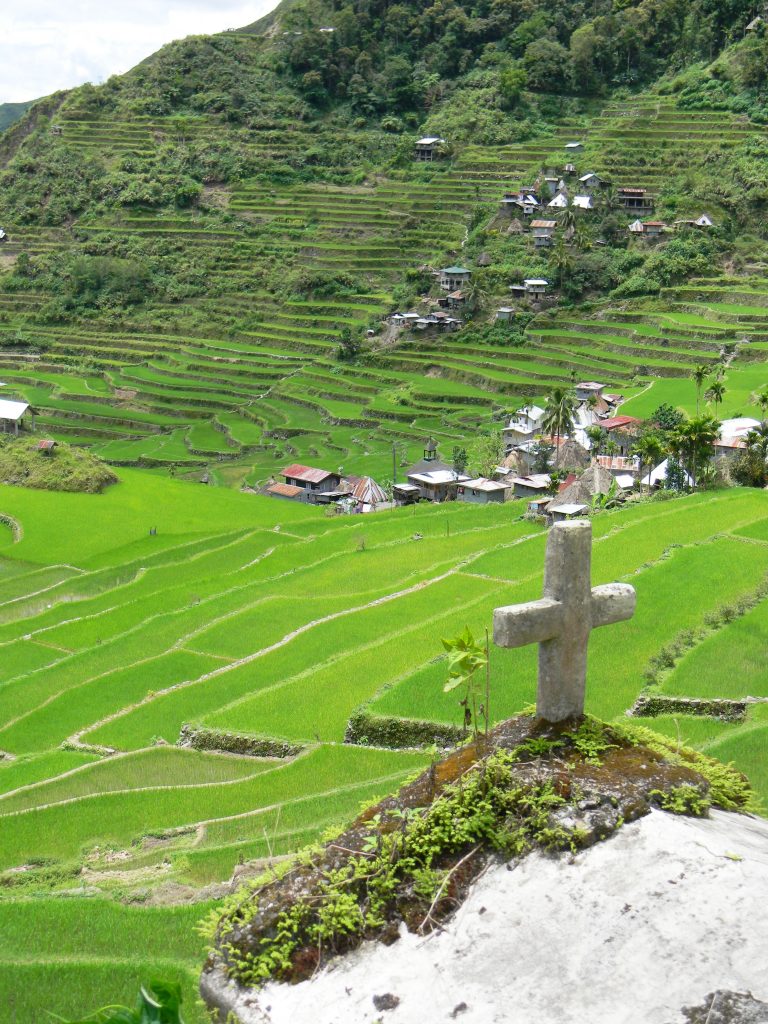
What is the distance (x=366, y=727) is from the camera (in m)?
12.8

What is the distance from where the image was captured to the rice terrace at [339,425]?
11.6 m

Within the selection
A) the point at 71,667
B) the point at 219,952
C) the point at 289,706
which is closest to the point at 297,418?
the point at 71,667

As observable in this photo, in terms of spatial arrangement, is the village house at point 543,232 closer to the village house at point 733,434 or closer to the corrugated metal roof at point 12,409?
the village house at point 733,434

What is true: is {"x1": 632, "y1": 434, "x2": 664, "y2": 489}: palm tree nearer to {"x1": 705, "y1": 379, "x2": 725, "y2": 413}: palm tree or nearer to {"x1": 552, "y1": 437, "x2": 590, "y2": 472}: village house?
{"x1": 705, "y1": 379, "x2": 725, "y2": 413}: palm tree

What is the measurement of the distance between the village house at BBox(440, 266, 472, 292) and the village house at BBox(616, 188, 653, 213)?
1087cm

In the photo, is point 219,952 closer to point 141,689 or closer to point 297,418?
point 141,689

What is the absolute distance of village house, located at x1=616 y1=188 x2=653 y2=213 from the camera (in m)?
61.7

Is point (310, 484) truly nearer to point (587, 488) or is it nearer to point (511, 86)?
point (587, 488)

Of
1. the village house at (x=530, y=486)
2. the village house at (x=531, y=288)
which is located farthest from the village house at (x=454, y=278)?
the village house at (x=530, y=486)

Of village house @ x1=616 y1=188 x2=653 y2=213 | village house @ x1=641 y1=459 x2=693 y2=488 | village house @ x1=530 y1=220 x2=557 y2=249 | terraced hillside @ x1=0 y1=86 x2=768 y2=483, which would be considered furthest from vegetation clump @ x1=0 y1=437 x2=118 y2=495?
village house @ x1=616 y1=188 x2=653 y2=213

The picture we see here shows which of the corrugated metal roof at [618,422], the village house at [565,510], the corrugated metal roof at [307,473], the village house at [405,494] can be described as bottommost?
the village house at [405,494]

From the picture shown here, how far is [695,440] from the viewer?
25.8m

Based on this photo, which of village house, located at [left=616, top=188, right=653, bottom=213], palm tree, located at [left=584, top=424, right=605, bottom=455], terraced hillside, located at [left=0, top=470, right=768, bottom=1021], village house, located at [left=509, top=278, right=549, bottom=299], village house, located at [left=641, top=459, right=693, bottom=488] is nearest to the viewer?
terraced hillside, located at [left=0, top=470, right=768, bottom=1021]

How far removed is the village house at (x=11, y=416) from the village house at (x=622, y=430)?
26306mm
